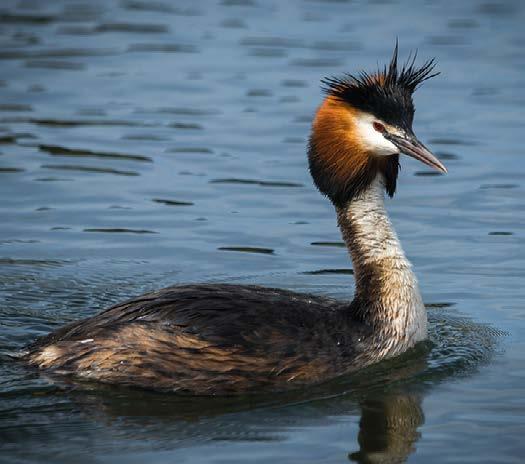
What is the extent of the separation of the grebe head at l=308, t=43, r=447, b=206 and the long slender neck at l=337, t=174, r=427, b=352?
0.14 m

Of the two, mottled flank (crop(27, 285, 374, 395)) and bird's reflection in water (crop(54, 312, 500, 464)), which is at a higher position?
mottled flank (crop(27, 285, 374, 395))

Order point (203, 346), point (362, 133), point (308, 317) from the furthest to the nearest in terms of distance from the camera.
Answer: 1. point (362, 133)
2. point (308, 317)
3. point (203, 346)

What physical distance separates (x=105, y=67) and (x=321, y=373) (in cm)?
1111

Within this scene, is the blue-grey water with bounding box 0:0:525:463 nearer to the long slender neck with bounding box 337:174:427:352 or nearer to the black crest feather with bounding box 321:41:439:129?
the long slender neck with bounding box 337:174:427:352

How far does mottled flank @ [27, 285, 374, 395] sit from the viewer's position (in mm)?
8859

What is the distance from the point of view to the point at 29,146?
15.8m

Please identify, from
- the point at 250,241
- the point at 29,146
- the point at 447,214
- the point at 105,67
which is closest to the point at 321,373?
the point at 250,241

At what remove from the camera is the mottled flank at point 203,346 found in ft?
29.1

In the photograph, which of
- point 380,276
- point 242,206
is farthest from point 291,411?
point 242,206

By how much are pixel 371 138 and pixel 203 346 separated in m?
1.88

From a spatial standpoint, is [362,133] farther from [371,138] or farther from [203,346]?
[203,346]

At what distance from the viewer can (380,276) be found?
9.62 metres

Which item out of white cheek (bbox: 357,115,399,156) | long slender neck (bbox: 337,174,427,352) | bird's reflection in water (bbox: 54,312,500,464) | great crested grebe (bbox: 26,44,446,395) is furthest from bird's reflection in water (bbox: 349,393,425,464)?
white cheek (bbox: 357,115,399,156)

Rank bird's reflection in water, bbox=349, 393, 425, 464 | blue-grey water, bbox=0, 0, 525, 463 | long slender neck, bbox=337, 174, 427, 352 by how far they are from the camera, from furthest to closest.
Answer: long slender neck, bbox=337, 174, 427, 352, blue-grey water, bbox=0, 0, 525, 463, bird's reflection in water, bbox=349, 393, 425, 464
